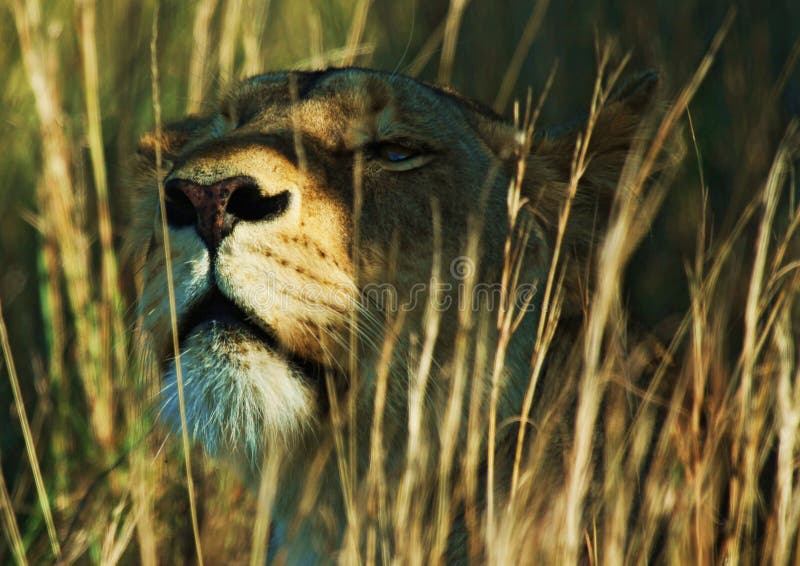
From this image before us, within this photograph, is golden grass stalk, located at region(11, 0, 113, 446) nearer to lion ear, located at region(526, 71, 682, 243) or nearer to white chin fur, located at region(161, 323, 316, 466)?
white chin fur, located at region(161, 323, 316, 466)

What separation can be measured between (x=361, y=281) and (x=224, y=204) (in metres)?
0.42

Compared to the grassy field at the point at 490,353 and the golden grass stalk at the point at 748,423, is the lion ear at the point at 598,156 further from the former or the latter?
the golden grass stalk at the point at 748,423

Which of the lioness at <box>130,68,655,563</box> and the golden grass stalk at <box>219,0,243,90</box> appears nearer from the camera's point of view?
the lioness at <box>130,68,655,563</box>

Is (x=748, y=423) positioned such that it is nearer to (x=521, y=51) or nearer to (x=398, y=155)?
(x=398, y=155)

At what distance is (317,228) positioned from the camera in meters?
2.81

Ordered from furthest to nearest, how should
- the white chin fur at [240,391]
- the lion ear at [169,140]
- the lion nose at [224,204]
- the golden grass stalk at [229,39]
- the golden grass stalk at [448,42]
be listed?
the golden grass stalk at [229,39]
the golden grass stalk at [448,42]
the lion ear at [169,140]
the white chin fur at [240,391]
the lion nose at [224,204]

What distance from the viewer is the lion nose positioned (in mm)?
2652

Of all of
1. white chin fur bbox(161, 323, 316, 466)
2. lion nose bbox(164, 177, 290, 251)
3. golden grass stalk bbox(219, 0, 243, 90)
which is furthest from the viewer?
golden grass stalk bbox(219, 0, 243, 90)

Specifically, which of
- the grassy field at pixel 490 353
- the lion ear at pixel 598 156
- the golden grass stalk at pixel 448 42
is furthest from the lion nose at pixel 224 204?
the golden grass stalk at pixel 448 42

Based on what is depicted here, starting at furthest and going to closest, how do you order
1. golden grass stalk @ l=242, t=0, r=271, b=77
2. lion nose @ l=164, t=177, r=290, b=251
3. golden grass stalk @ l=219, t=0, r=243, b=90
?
golden grass stalk @ l=219, t=0, r=243, b=90 < golden grass stalk @ l=242, t=0, r=271, b=77 < lion nose @ l=164, t=177, r=290, b=251

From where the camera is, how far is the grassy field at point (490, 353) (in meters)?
2.79

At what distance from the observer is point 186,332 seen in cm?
283

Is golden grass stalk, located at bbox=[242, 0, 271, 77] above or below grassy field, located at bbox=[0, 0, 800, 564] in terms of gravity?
above

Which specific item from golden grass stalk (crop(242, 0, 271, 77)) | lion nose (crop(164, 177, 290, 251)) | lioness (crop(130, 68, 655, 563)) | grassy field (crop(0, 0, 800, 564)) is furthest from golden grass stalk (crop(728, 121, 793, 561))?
golden grass stalk (crop(242, 0, 271, 77))
